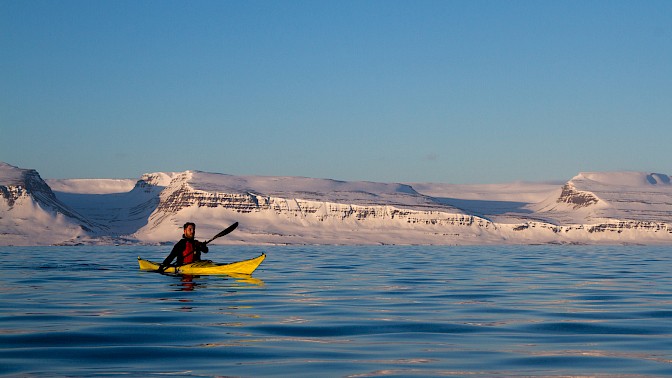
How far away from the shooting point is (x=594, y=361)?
12727 mm

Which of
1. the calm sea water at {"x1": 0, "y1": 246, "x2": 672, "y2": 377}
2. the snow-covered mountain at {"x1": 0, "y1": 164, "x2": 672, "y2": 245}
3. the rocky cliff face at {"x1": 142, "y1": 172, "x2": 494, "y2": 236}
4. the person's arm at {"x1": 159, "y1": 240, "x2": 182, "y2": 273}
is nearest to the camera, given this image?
the calm sea water at {"x1": 0, "y1": 246, "x2": 672, "y2": 377}

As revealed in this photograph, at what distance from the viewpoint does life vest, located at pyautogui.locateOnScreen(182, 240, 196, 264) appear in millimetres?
31250

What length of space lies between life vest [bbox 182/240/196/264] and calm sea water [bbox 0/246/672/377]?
2.53 metres

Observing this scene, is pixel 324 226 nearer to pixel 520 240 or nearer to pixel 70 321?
pixel 520 240

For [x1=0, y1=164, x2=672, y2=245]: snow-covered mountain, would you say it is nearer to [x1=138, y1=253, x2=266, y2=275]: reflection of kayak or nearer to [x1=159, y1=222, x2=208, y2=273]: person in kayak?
[x1=138, y1=253, x2=266, y2=275]: reflection of kayak

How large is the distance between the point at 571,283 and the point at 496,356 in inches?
732

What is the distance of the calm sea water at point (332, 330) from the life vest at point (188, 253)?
8.30 feet

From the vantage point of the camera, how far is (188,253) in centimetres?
3156

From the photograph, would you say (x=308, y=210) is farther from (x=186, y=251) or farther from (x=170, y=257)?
(x=170, y=257)

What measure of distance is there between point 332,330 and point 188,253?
1592 cm

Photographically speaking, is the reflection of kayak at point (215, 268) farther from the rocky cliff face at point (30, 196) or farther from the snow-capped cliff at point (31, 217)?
the rocky cliff face at point (30, 196)

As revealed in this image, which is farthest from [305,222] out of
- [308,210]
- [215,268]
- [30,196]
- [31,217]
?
[215,268]

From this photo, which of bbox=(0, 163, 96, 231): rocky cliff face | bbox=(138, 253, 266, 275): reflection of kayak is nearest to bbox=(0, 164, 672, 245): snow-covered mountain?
bbox=(0, 163, 96, 231): rocky cliff face

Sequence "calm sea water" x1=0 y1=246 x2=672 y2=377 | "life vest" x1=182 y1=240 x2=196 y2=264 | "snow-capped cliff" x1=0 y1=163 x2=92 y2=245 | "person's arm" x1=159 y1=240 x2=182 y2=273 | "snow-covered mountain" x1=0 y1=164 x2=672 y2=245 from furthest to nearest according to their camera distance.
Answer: "snow-covered mountain" x1=0 y1=164 x2=672 y2=245
"snow-capped cliff" x1=0 y1=163 x2=92 y2=245
"life vest" x1=182 y1=240 x2=196 y2=264
"person's arm" x1=159 y1=240 x2=182 y2=273
"calm sea water" x1=0 y1=246 x2=672 y2=377
